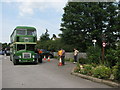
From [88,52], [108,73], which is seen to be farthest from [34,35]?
[108,73]

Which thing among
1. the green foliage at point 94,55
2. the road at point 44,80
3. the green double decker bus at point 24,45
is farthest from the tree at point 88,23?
the road at point 44,80

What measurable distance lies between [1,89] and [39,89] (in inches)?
60.4

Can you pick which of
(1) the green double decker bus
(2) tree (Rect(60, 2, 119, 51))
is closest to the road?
(1) the green double decker bus

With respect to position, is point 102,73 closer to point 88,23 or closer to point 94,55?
point 94,55

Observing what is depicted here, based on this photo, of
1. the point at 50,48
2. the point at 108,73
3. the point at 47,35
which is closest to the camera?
the point at 108,73

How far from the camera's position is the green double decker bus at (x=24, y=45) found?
18.4 metres

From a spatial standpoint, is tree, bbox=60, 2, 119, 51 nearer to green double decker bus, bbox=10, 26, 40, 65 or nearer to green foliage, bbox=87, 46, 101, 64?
green double decker bus, bbox=10, 26, 40, 65

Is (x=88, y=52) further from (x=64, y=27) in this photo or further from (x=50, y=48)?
(x=50, y=48)

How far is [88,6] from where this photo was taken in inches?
1096

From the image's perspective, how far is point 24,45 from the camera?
19.3m

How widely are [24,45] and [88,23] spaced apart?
34.9 feet

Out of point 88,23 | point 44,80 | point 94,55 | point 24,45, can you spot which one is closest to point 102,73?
point 44,80

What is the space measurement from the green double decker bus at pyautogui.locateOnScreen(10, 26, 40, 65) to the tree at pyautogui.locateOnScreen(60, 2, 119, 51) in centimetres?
818

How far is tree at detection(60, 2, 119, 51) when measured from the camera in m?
26.3
